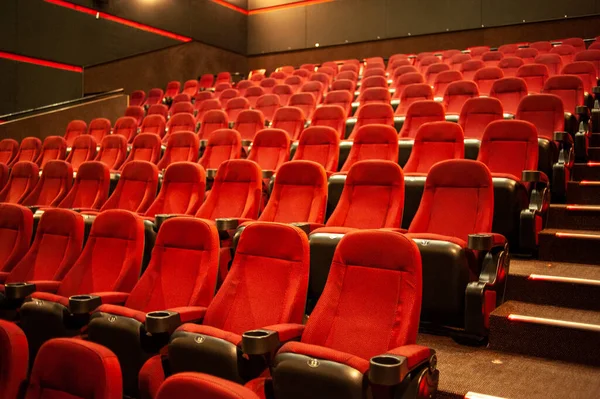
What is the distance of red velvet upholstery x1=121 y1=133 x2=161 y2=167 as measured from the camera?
232cm

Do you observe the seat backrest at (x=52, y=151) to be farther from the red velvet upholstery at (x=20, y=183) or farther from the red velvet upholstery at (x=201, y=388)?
the red velvet upholstery at (x=201, y=388)

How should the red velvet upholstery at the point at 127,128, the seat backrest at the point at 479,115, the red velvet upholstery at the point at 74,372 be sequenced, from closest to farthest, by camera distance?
the red velvet upholstery at the point at 74,372 → the seat backrest at the point at 479,115 → the red velvet upholstery at the point at 127,128

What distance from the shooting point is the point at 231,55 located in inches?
199

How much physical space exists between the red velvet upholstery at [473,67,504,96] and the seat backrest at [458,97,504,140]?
2.38 feet

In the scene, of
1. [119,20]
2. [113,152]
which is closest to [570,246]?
[113,152]

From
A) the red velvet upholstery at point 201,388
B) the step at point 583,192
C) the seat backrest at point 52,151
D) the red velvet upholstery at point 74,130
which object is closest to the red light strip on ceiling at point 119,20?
the red velvet upholstery at point 74,130

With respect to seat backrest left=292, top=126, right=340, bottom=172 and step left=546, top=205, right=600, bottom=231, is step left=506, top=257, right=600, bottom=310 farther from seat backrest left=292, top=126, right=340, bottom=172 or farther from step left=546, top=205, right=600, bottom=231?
seat backrest left=292, top=126, right=340, bottom=172

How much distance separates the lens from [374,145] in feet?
5.81

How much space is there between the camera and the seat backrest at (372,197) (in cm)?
130

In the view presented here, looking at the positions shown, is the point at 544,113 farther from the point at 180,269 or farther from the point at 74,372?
the point at 74,372

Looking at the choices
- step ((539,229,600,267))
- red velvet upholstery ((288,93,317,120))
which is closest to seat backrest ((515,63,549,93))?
red velvet upholstery ((288,93,317,120))

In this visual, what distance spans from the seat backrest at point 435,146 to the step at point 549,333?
66 centimetres

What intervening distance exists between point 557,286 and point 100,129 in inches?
101

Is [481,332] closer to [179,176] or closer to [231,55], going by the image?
[179,176]
